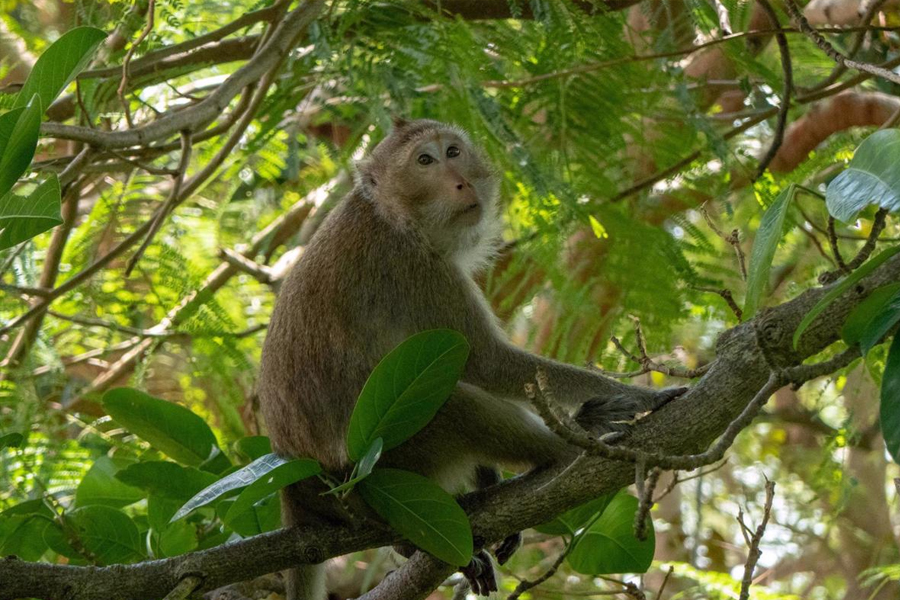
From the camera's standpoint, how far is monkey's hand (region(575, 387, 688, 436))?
4109mm

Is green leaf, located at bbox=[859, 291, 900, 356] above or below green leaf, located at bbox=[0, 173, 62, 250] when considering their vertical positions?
below

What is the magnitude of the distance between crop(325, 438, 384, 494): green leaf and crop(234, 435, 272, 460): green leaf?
1.16 m

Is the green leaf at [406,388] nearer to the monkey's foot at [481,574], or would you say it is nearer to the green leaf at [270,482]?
the green leaf at [270,482]

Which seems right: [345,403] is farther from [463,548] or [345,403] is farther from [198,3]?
[198,3]

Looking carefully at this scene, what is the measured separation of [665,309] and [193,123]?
8.25ft

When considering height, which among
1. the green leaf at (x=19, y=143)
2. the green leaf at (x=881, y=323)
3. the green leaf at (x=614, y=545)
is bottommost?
the green leaf at (x=614, y=545)

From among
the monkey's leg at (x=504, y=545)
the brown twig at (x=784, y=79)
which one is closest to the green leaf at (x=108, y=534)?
the monkey's leg at (x=504, y=545)

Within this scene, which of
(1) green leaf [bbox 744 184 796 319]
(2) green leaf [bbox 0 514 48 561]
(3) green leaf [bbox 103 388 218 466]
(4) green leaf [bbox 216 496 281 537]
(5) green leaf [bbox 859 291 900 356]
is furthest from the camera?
(3) green leaf [bbox 103 388 218 466]

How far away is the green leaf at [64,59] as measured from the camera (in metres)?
3.01

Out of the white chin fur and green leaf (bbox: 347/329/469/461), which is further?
the white chin fur

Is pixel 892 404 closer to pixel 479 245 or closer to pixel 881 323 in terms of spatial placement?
pixel 881 323

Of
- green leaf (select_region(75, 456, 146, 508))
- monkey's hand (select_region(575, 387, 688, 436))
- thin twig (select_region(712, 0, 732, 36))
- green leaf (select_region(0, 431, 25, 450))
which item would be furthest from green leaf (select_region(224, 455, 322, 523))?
thin twig (select_region(712, 0, 732, 36))

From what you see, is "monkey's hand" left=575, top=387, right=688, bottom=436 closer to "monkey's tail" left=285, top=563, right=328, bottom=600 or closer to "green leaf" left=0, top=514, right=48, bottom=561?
"monkey's tail" left=285, top=563, right=328, bottom=600

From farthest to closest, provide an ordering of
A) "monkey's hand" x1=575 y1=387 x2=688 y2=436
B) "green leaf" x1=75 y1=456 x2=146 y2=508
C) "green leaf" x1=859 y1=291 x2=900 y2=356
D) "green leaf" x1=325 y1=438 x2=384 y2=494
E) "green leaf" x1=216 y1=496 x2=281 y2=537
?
"monkey's hand" x1=575 y1=387 x2=688 y2=436 < "green leaf" x1=75 y1=456 x2=146 y2=508 < "green leaf" x1=216 y1=496 x2=281 y2=537 < "green leaf" x1=325 y1=438 x2=384 y2=494 < "green leaf" x1=859 y1=291 x2=900 y2=356
